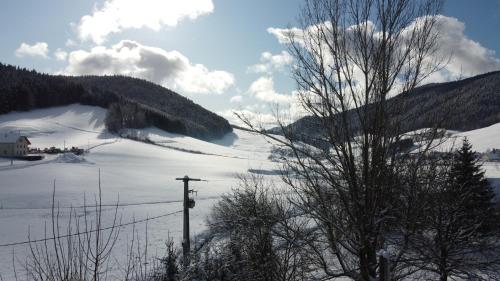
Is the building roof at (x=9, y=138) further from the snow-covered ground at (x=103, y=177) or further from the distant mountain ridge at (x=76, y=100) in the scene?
the distant mountain ridge at (x=76, y=100)

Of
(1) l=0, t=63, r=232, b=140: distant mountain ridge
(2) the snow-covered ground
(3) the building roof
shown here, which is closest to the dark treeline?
(2) the snow-covered ground

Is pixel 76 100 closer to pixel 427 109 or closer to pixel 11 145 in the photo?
pixel 11 145

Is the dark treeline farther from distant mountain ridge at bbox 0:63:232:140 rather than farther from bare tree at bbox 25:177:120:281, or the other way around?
distant mountain ridge at bbox 0:63:232:140

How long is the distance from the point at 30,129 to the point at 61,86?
115ft

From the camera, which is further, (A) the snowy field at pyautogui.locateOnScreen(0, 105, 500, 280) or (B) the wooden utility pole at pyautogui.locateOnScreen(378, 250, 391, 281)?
(A) the snowy field at pyautogui.locateOnScreen(0, 105, 500, 280)

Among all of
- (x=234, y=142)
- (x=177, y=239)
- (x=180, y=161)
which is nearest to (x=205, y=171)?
(x=180, y=161)

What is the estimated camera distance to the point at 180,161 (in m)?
71.1

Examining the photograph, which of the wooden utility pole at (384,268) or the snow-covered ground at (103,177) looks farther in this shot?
the snow-covered ground at (103,177)

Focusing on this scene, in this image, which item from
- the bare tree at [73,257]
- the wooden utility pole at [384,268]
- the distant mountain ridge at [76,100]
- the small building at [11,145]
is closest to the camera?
the wooden utility pole at [384,268]

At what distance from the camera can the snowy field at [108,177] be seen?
93.0 ft

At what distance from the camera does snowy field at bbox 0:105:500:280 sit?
28.3 metres

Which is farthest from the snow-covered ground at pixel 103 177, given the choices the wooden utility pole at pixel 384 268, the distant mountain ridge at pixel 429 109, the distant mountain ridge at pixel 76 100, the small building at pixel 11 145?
the small building at pixel 11 145

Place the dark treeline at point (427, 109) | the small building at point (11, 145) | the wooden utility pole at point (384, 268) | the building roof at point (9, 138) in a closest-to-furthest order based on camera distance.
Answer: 1. the wooden utility pole at point (384, 268)
2. the dark treeline at point (427, 109)
3. the small building at point (11, 145)
4. the building roof at point (9, 138)

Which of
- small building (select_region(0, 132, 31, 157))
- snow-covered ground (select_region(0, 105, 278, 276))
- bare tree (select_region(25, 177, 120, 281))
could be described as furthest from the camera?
small building (select_region(0, 132, 31, 157))
